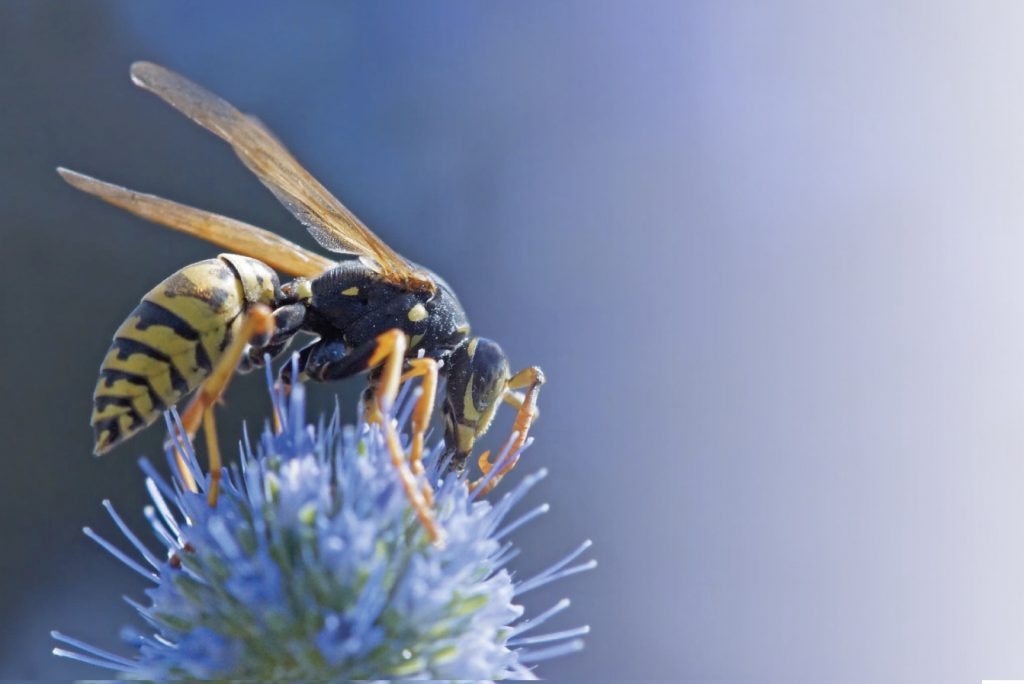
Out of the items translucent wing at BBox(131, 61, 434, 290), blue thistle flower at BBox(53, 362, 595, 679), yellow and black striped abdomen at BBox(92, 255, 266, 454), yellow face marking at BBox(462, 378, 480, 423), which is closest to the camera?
blue thistle flower at BBox(53, 362, 595, 679)

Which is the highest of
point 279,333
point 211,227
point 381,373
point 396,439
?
point 211,227

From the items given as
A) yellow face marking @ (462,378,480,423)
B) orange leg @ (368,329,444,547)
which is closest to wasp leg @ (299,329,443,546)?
orange leg @ (368,329,444,547)

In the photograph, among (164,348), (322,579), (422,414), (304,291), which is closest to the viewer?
(322,579)

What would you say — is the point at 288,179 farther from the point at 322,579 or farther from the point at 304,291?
the point at 322,579

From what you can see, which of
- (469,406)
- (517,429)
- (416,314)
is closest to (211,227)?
(416,314)

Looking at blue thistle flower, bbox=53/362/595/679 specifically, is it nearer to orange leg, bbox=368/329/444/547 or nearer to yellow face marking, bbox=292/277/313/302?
orange leg, bbox=368/329/444/547

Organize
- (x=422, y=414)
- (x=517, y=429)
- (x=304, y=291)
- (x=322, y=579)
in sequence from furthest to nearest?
(x=304, y=291) < (x=517, y=429) < (x=422, y=414) < (x=322, y=579)

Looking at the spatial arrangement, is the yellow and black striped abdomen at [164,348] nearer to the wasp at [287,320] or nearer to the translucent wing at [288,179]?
the wasp at [287,320]
